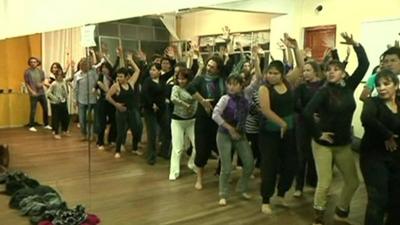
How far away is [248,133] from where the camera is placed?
12.3 feet

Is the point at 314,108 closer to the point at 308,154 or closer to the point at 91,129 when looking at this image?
the point at 308,154

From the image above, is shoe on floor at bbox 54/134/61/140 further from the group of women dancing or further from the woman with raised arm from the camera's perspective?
the woman with raised arm

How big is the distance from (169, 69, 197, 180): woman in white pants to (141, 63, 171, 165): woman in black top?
40 cm

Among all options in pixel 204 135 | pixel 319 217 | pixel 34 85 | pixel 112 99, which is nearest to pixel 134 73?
pixel 112 99

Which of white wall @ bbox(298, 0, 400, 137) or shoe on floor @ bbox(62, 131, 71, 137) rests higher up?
white wall @ bbox(298, 0, 400, 137)

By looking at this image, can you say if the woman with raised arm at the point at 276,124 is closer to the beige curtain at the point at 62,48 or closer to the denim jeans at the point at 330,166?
Result: the denim jeans at the point at 330,166

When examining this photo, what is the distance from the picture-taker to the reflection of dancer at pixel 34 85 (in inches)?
143

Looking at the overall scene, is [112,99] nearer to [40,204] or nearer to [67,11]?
[40,204]

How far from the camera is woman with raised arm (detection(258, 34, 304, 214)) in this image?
9.78ft

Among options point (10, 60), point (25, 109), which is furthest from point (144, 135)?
point (10, 60)

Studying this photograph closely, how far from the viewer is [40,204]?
124 inches

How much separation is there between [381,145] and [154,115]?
2675 mm

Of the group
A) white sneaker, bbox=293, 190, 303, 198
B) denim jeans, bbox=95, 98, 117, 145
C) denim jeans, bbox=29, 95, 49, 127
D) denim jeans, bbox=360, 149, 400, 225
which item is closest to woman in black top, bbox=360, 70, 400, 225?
denim jeans, bbox=360, 149, 400, 225

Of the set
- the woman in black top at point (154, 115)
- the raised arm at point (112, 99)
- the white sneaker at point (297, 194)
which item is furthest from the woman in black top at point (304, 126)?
the raised arm at point (112, 99)
